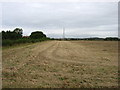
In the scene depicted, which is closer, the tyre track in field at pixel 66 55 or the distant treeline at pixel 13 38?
the tyre track in field at pixel 66 55

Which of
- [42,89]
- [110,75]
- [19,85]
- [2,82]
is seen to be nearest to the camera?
[42,89]

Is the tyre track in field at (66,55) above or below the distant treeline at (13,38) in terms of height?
below

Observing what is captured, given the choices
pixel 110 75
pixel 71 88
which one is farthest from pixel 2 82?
pixel 110 75

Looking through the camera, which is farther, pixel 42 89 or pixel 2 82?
pixel 2 82

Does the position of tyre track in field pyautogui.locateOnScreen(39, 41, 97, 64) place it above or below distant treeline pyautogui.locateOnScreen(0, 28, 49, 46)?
below

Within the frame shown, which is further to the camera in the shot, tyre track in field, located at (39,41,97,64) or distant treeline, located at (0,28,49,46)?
distant treeline, located at (0,28,49,46)

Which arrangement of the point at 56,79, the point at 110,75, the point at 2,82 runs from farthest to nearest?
the point at 110,75
the point at 56,79
the point at 2,82

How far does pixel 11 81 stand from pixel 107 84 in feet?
10.7

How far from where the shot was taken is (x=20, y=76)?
6840 millimetres

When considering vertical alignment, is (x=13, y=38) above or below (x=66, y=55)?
above

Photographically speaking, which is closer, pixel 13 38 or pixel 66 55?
pixel 66 55

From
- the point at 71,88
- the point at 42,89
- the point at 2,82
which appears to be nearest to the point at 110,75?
the point at 71,88

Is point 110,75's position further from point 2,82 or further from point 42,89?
point 2,82

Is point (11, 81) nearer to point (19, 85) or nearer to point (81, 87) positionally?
point (19, 85)
